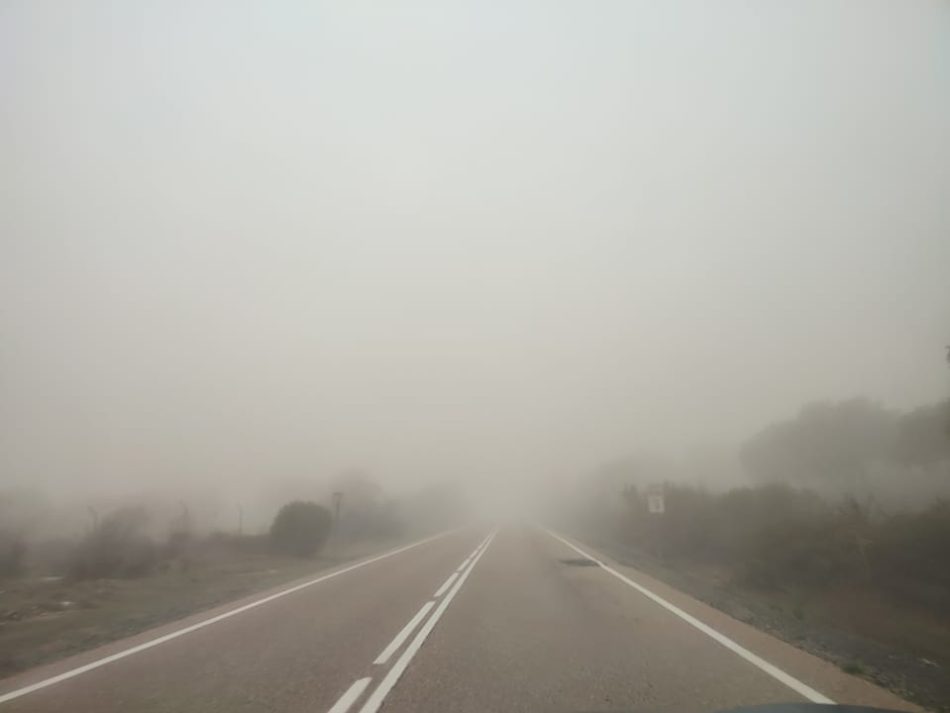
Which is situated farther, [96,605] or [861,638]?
[96,605]

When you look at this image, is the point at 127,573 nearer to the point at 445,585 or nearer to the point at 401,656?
the point at 445,585

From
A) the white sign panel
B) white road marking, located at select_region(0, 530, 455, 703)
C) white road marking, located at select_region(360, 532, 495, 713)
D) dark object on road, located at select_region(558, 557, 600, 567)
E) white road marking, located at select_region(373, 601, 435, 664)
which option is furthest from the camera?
the white sign panel

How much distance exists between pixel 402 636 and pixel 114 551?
14.7 metres

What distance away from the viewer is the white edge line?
193 inches

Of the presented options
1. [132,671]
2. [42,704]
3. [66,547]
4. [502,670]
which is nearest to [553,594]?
[502,670]

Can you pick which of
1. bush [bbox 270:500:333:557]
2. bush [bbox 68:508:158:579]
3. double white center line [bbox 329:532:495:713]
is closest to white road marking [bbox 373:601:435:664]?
double white center line [bbox 329:532:495:713]

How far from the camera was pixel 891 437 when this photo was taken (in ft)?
141

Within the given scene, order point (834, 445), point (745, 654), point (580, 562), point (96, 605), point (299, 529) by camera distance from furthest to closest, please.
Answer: point (834, 445)
point (299, 529)
point (580, 562)
point (96, 605)
point (745, 654)

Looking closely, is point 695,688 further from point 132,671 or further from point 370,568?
point 370,568

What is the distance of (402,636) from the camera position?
26.5 feet

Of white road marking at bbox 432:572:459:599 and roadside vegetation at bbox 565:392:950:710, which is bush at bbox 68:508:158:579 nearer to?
white road marking at bbox 432:572:459:599

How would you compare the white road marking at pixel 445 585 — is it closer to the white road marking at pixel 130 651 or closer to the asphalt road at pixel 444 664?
the asphalt road at pixel 444 664

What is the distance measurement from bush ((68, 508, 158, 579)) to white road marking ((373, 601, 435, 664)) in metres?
12.7

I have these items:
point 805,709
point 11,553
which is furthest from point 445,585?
point 11,553
